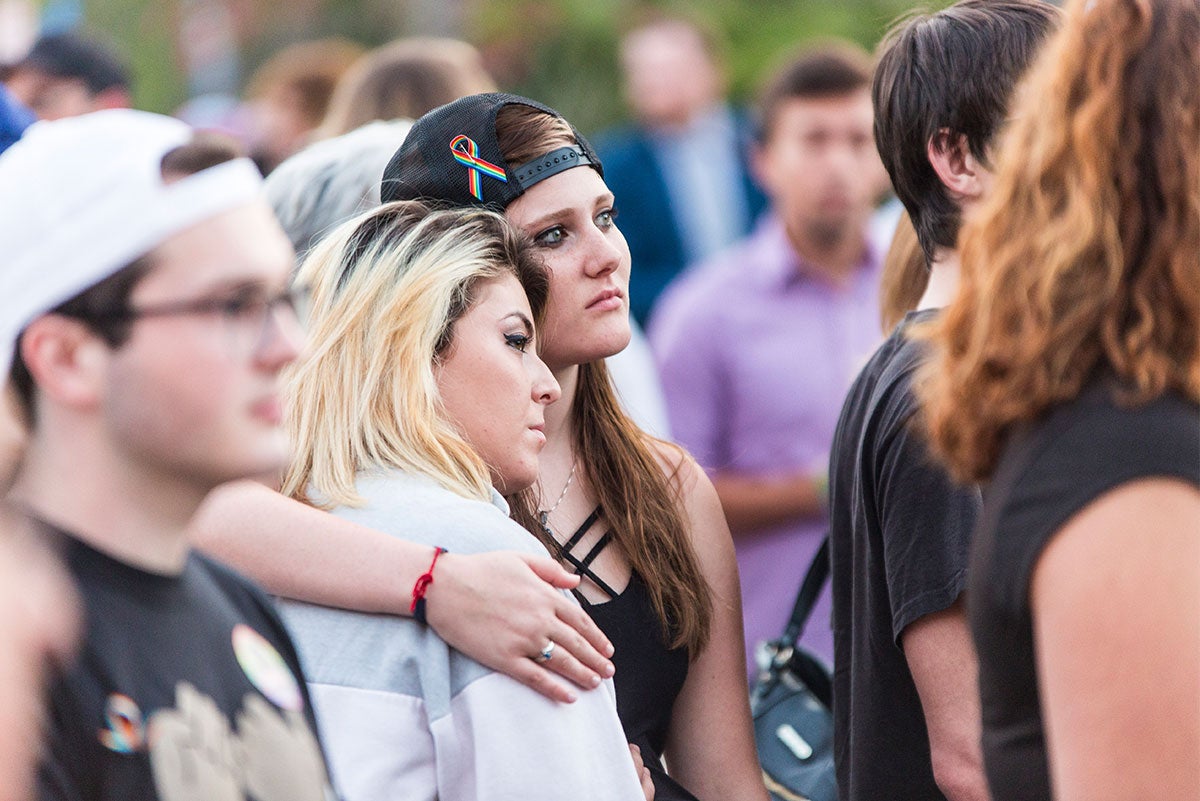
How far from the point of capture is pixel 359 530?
90.6 inches

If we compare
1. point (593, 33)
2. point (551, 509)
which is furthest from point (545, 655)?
point (593, 33)

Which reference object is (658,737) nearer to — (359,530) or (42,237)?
(359,530)

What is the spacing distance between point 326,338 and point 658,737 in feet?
3.12

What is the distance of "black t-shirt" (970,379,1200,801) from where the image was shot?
1.62 metres

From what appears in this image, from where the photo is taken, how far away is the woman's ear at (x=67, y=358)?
1529 millimetres

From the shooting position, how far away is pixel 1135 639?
1.59m

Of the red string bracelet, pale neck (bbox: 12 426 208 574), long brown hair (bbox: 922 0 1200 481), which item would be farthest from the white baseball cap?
long brown hair (bbox: 922 0 1200 481)

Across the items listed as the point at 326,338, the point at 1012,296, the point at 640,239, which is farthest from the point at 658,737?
the point at 640,239

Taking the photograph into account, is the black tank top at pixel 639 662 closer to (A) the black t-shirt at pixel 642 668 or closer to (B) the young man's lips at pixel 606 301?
(A) the black t-shirt at pixel 642 668

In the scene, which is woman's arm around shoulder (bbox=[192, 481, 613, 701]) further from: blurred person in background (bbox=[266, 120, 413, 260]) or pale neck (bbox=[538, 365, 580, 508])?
blurred person in background (bbox=[266, 120, 413, 260])

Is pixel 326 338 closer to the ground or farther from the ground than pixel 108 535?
closer to the ground

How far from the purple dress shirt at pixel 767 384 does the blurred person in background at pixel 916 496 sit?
2.07 m

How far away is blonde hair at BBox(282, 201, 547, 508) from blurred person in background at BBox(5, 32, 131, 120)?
3352 millimetres

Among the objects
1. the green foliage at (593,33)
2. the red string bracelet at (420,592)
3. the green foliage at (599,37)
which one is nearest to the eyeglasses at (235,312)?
the red string bracelet at (420,592)
